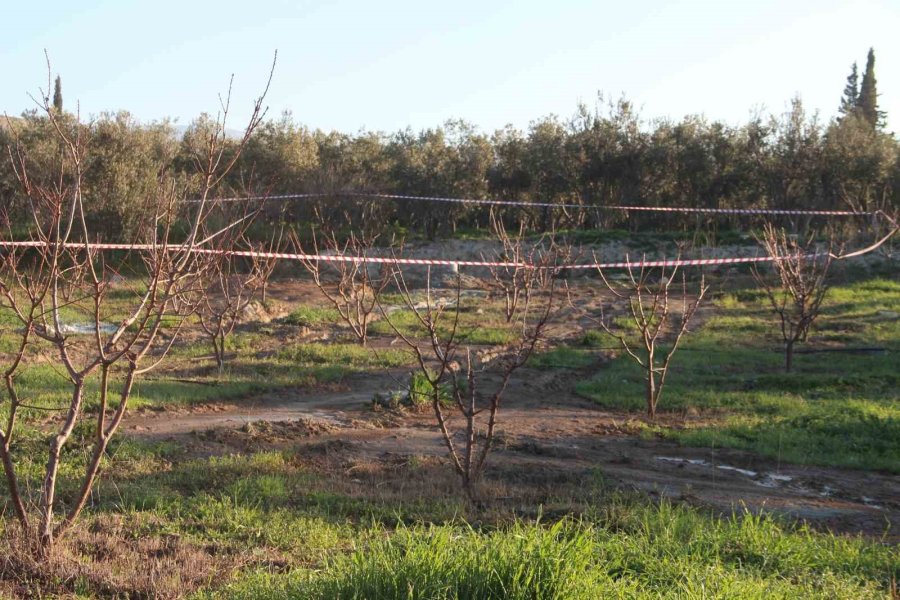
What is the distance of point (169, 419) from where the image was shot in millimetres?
10445

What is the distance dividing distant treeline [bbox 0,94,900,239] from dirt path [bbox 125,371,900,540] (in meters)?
20.8

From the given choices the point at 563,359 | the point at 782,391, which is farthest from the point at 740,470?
the point at 563,359

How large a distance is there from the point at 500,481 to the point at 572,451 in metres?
1.92

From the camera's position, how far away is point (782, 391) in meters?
13.0

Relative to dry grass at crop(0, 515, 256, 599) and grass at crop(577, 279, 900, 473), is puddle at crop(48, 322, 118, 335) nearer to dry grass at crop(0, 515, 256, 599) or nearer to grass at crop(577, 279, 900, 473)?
grass at crop(577, 279, 900, 473)

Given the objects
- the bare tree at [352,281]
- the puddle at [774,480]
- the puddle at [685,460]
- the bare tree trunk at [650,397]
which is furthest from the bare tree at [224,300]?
the puddle at [774,480]

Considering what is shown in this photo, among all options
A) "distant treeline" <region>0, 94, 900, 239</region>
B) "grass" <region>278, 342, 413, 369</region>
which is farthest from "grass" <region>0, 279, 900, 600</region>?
"distant treeline" <region>0, 94, 900, 239</region>

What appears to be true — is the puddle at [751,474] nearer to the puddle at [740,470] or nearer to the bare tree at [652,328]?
the puddle at [740,470]

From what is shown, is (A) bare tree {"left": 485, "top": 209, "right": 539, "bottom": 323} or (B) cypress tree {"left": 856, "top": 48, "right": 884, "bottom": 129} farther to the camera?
(B) cypress tree {"left": 856, "top": 48, "right": 884, "bottom": 129}

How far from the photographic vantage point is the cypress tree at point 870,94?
5947 cm

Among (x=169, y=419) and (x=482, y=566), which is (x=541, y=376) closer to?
(x=169, y=419)

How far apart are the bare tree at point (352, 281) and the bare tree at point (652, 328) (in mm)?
3394

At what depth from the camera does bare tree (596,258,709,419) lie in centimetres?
1161

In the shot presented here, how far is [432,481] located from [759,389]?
23.4ft
